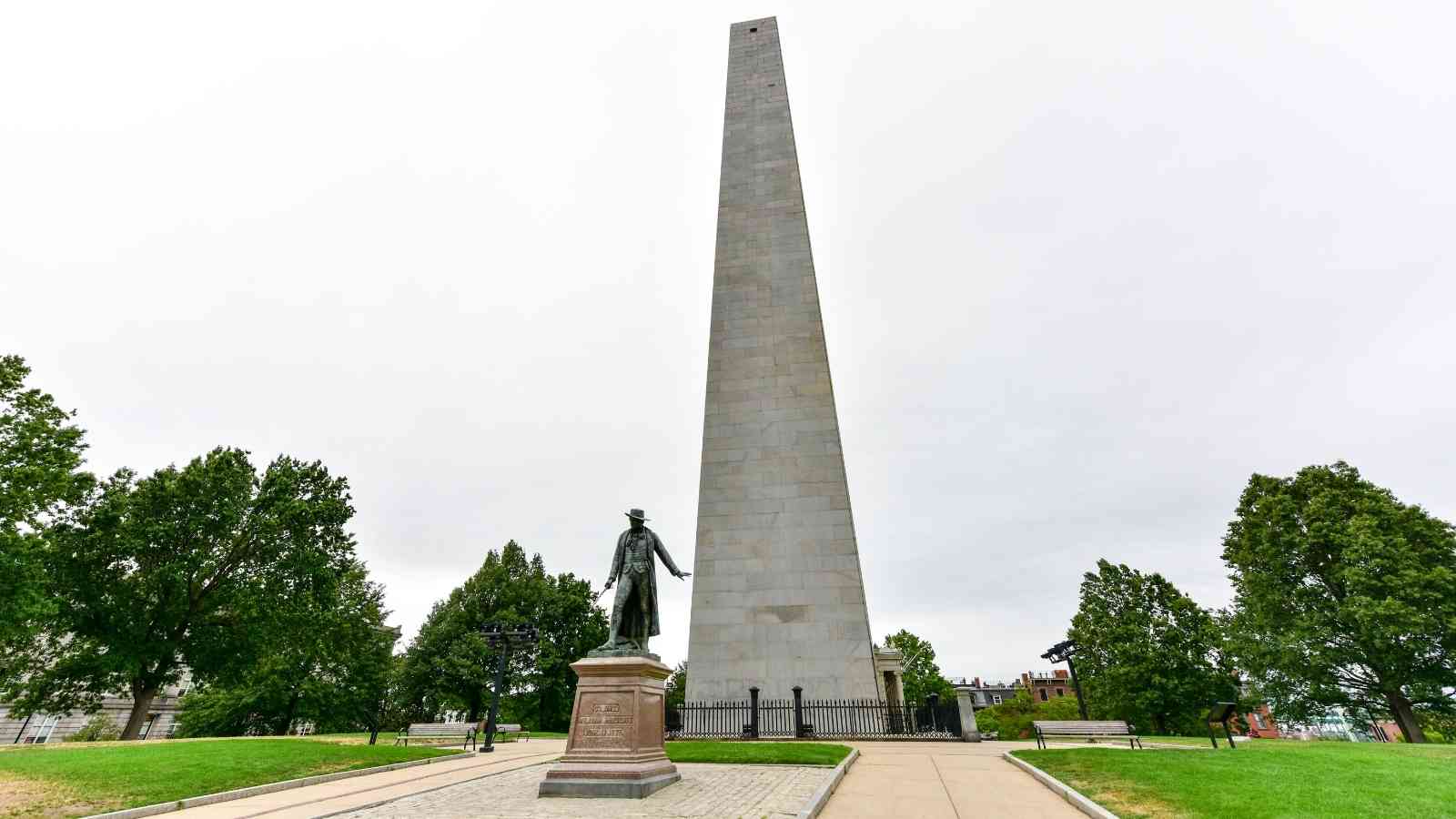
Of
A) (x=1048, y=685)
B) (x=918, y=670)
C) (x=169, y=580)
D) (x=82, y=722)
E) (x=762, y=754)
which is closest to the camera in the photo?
(x=762, y=754)

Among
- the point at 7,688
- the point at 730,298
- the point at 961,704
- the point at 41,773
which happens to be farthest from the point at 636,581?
the point at 7,688

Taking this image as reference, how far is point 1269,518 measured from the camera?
27281 mm

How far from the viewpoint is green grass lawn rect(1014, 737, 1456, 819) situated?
625cm

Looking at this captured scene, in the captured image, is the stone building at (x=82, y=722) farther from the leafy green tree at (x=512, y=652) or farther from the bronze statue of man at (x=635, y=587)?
the bronze statue of man at (x=635, y=587)

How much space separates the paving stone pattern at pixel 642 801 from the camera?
22.3ft

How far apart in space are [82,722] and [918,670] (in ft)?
229

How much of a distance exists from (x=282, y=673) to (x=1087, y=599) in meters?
50.7

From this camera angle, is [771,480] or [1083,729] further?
[771,480]

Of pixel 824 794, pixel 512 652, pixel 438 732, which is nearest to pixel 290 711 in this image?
pixel 512 652

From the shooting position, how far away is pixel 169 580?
2625cm

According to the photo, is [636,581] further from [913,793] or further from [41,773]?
[41,773]

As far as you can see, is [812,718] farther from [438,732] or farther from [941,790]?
[438,732]

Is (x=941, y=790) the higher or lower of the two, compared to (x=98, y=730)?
higher

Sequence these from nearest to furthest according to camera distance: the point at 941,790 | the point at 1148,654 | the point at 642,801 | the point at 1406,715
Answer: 1. the point at 642,801
2. the point at 941,790
3. the point at 1406,715
4. the point at 1148,654
